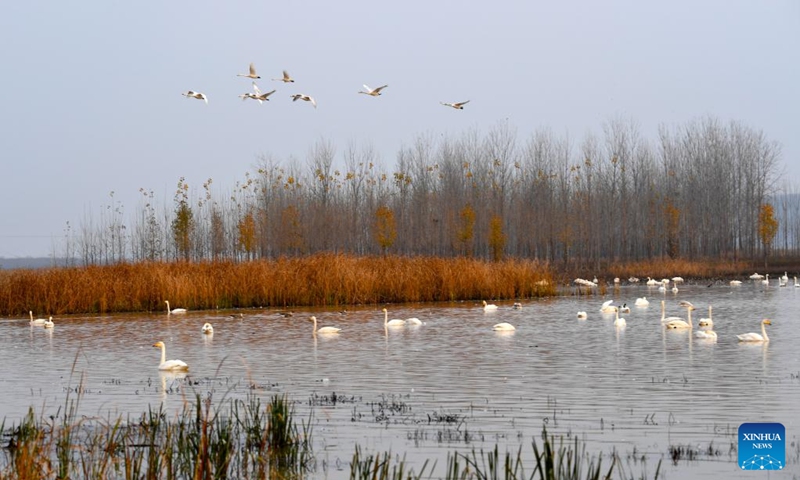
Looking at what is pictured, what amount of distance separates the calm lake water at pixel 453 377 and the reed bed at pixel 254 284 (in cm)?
200

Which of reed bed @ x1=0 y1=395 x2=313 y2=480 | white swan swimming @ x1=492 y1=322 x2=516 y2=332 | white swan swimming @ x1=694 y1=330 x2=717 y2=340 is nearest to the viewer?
reed bed @ x1=0 y1=395 x2=313 y2=480

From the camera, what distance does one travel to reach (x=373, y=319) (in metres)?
25.3

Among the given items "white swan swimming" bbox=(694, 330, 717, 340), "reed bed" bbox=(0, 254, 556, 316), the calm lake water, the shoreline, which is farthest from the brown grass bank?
"white swan swimming" bbox=(694, 330, 717, 340)

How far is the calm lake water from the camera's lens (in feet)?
30.4

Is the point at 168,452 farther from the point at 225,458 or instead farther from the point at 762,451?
the point at 762,451

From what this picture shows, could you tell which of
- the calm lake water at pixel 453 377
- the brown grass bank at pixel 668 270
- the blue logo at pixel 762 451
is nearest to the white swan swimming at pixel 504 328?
the calm lake water at pixel 453 377

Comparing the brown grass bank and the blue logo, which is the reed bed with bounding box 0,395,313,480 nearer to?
the blue logo

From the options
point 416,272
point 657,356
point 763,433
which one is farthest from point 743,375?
point 416,272

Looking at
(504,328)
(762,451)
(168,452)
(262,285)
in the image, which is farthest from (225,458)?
(262,285)

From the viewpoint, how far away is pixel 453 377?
552 inches

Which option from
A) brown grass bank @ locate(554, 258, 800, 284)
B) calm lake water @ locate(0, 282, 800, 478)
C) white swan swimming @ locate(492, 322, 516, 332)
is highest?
brown grass bank @ locate(554, 258, 800, 284)

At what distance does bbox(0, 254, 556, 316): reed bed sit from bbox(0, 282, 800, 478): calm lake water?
1997mm

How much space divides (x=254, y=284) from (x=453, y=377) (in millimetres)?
16090

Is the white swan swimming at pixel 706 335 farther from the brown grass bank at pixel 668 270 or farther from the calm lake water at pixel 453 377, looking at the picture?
the brown grass bank at pixel 668 270
